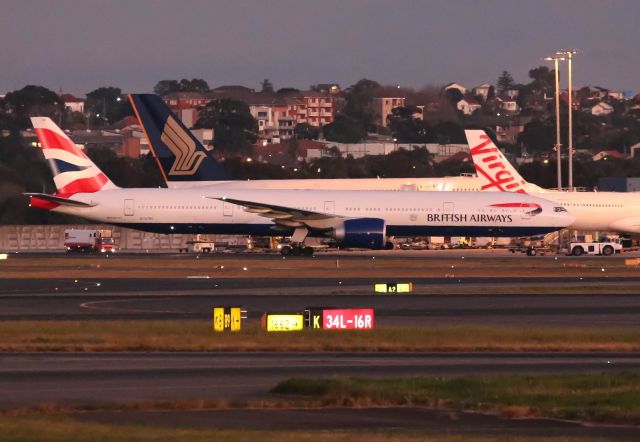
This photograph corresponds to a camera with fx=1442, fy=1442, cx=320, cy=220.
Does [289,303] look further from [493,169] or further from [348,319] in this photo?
[493,169]

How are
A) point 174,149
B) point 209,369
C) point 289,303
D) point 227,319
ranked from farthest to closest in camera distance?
point 174,149
point 289,303
point 227,319
point 209,369

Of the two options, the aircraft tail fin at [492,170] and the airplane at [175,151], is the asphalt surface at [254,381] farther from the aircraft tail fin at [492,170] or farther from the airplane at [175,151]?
the aircraft tail fin at [492,170]

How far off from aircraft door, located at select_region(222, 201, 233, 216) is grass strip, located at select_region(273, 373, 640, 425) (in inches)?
1962

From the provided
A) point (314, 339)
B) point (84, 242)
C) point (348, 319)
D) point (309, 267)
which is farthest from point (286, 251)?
point (314, 339)

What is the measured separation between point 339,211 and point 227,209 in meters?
5.71

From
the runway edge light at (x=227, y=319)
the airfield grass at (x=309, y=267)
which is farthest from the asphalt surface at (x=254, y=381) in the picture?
the airfield grass at (x=309, y=267)

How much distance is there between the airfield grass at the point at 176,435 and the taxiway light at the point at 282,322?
13.9m

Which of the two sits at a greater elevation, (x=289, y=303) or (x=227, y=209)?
(x=227, y=209)

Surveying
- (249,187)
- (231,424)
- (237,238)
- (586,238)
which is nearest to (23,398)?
(231,424)

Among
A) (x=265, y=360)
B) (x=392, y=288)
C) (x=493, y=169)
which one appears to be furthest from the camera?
(x=493, y=169)

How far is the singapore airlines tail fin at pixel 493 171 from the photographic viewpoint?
91688 mm

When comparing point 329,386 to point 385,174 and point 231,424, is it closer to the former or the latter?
point 231,424

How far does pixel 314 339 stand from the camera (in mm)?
30922

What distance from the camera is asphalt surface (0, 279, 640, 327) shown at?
3688cm
